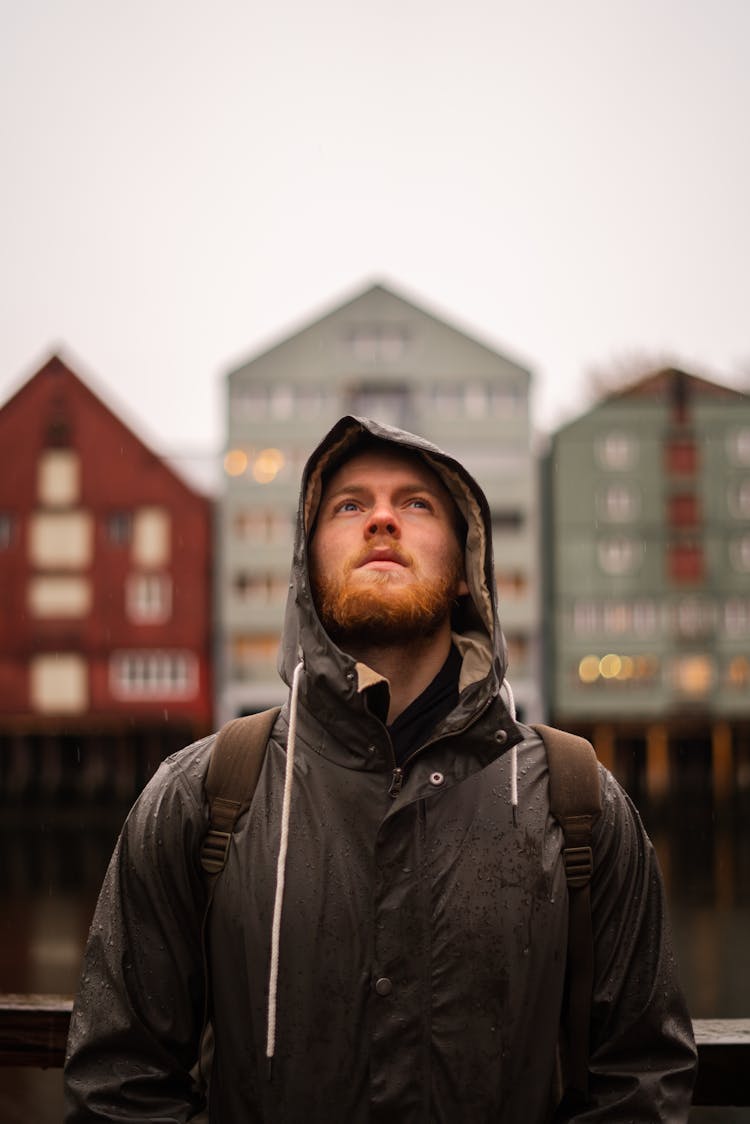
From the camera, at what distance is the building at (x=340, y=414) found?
1328 inches

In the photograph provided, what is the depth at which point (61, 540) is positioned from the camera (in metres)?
34.5

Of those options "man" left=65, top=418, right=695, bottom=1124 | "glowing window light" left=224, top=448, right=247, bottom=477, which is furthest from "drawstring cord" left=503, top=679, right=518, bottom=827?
"glowing window light" left=224, top=448, right=247, bottom=477

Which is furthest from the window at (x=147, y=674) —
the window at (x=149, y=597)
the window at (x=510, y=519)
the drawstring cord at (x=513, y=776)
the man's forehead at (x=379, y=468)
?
the drawstring cord at (x=513, y=776)

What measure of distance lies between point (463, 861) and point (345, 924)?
0.29 metres

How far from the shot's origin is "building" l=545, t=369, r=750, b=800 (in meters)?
33.8

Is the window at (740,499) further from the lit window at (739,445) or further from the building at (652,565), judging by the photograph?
the lit window at (739,445)

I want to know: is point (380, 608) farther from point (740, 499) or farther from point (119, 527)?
point (740, 499)

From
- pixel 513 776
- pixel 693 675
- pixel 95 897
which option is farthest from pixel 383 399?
pixel 513 776

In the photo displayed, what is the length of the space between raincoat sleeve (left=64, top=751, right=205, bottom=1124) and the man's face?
56cm

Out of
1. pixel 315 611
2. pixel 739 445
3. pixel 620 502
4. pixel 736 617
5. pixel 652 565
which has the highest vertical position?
pixel 739 445

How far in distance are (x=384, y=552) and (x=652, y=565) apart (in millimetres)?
33649

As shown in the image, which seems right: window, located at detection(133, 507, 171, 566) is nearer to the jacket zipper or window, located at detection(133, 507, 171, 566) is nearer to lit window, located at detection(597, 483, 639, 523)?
lit window, located at detection(597, 483, 639, 523)

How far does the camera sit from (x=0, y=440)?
35156mm

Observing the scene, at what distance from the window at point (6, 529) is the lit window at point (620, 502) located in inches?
836
